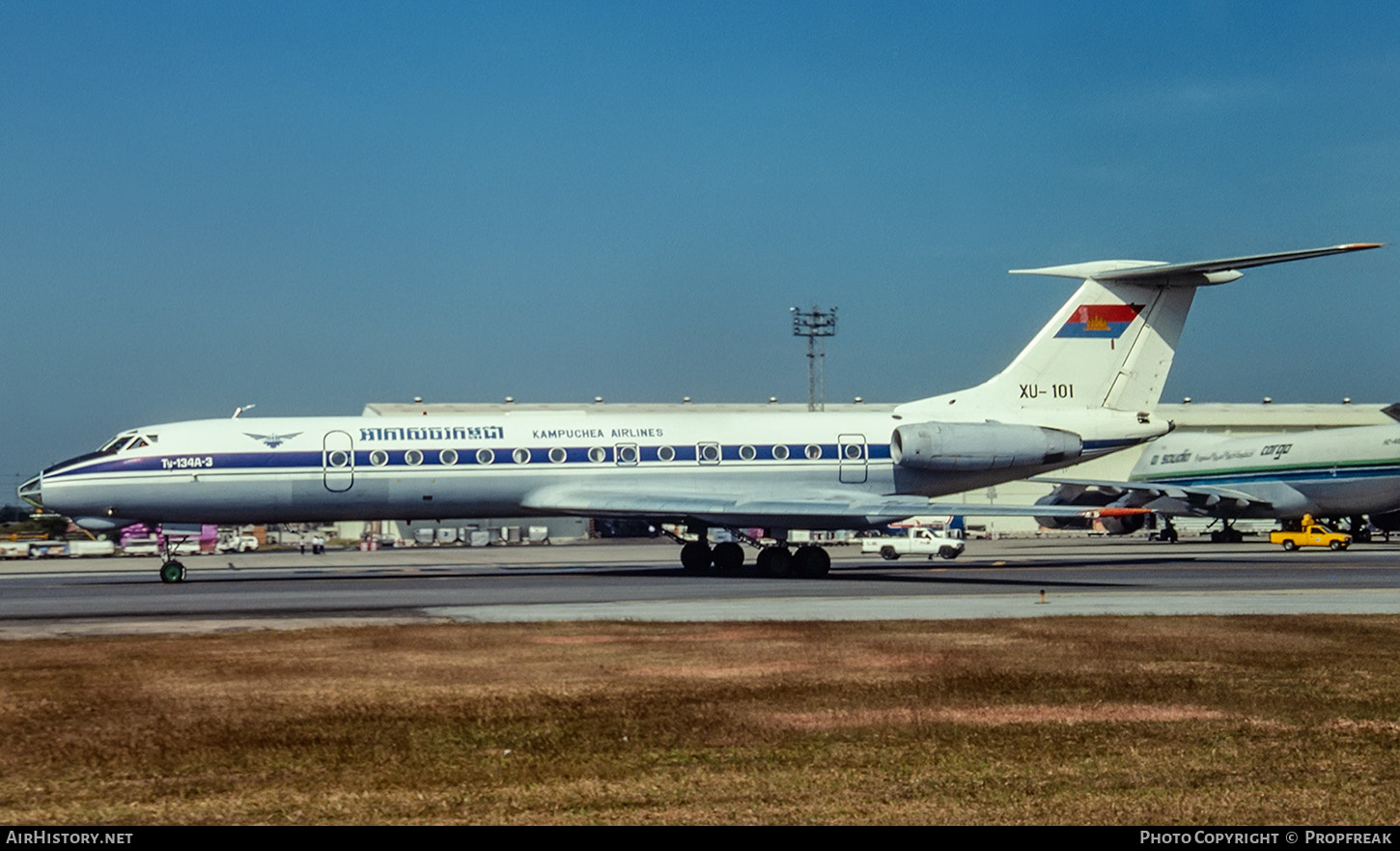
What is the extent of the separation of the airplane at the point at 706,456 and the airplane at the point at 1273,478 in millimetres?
15636

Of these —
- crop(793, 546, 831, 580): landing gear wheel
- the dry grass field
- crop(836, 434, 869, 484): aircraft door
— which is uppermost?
crop(836, 434, 869, 484): aircraft door

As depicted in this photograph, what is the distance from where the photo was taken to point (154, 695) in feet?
43.5

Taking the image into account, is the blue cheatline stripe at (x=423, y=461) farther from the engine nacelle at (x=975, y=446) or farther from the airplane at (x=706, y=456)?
the engine nacelle at (x=975, y=446)

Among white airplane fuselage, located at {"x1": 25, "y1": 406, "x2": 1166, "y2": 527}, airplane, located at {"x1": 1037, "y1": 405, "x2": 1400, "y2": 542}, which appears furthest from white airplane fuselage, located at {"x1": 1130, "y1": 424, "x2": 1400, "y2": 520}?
white airplane fuselage, located at {"x1": 25, "y1": 406, "x2": 1166, "y2": 527}

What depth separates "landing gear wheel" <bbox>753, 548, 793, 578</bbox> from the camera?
33812 millimetres

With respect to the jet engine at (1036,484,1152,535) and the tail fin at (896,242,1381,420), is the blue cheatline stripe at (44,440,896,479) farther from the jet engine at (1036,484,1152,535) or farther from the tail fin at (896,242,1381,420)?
the jet engine at (1036,484,1152,535)

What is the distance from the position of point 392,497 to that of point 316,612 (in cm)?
1066

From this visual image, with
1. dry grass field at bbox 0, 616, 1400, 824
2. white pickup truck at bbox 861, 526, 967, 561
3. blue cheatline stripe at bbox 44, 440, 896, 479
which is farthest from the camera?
white pickup truck at bbox 861, 526, 967, 561

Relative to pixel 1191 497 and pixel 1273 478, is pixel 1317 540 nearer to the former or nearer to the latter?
pixel 1273 478

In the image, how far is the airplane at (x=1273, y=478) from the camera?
5631 centimetres

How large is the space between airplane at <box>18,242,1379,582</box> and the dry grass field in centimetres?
1540
